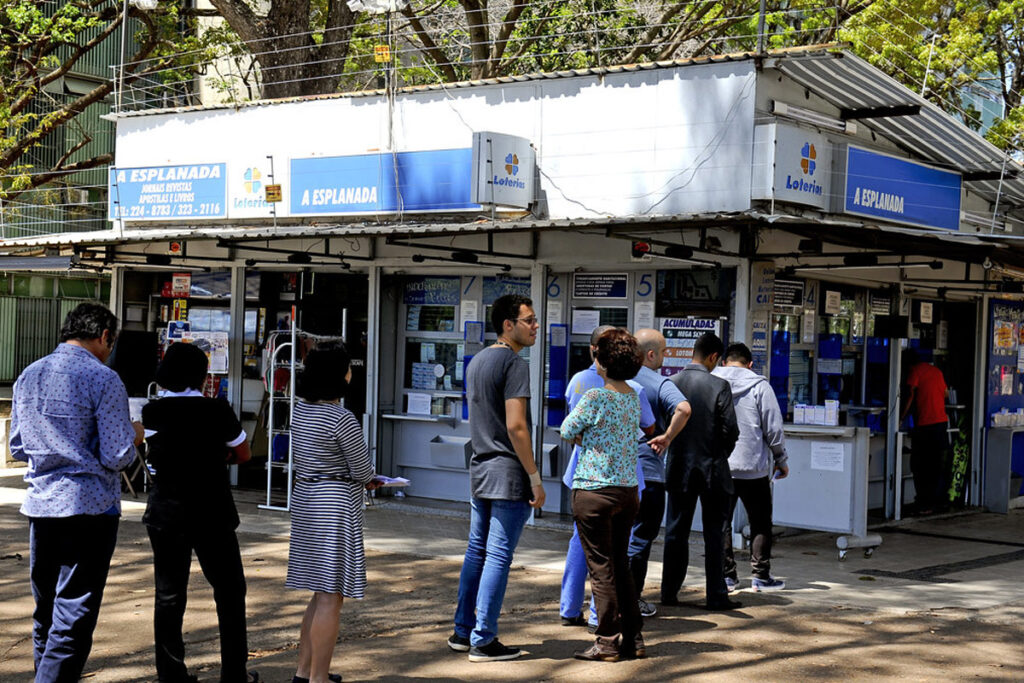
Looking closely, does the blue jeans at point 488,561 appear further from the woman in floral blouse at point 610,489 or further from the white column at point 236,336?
the white column at point 236,336

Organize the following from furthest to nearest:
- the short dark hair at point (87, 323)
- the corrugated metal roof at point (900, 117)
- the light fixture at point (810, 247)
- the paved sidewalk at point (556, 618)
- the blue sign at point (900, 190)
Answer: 1. the blue sign at point (900, 190)
2. the light fixture at point (810, 247)
3. the corrugated metal roof at point (900, 117)
4. the paved sidewalk at point (556, 618)
5. the short dark hair at point (87, 323)

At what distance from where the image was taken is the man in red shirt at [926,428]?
42.5 feet

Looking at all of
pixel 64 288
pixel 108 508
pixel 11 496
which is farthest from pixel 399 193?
pixel 64 288

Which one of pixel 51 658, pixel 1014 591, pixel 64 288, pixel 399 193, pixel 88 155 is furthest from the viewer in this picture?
pixel 88 155

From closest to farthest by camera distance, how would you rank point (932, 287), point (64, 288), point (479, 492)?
point (479, 492) < point (932, 287) < point (64, 288)

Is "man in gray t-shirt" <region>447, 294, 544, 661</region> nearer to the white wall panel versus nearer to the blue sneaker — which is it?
the blue sneaker

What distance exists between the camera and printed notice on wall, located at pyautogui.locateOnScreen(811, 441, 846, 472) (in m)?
10.1

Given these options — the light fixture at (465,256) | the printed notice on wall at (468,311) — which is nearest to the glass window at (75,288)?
the printed notice on wall at (468,311)

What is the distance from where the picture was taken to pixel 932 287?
43.9 ft

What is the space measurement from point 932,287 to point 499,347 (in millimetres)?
8214

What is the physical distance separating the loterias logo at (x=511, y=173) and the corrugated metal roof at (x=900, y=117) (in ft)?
7.92

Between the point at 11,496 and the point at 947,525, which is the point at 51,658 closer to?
the point at 11,496

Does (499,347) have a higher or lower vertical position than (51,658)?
higher

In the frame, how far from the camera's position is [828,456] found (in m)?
10.1
